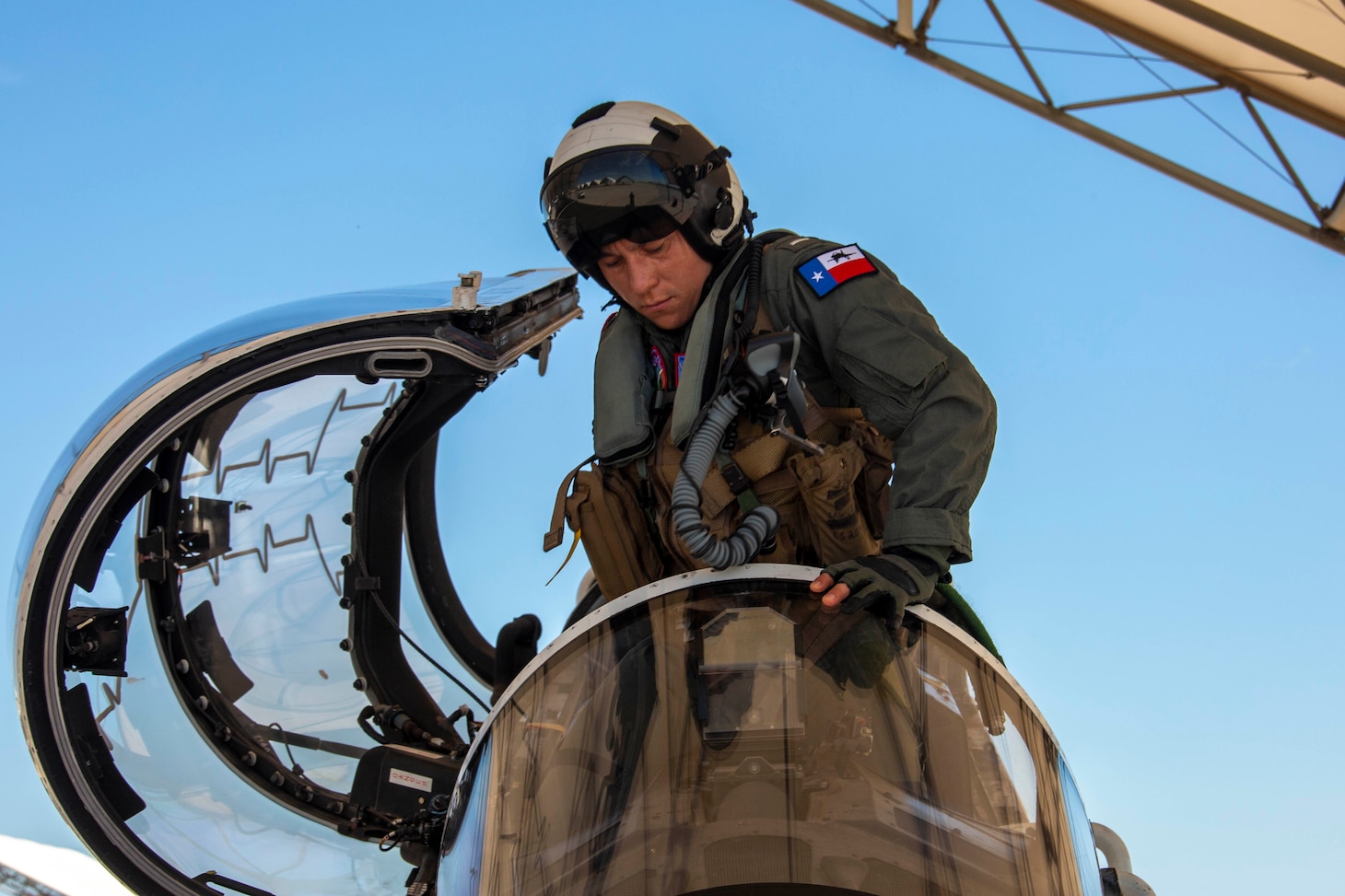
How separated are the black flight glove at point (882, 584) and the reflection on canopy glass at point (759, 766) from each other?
49mm

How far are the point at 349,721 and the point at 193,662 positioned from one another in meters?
0.60

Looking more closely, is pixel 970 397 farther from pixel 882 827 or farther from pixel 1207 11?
pixel 1207 11

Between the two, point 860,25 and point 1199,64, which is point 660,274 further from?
point 1199,64

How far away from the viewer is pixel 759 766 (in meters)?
2.08

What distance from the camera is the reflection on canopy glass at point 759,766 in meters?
1.96

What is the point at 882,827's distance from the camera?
200cm

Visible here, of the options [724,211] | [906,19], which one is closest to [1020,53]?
[906,19]

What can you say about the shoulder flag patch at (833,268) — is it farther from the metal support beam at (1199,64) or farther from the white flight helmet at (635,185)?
the metal support beam at (1199,64)

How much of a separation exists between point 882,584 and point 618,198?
114 centimetres

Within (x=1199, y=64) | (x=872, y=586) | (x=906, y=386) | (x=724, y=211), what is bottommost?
(x=872, y=586)

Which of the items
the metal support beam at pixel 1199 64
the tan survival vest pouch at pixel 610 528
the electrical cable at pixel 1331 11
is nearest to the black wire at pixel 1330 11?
the electrical cable at pixel 1331 11

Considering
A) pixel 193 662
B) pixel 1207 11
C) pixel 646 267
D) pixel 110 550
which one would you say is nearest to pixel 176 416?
pixel 110 550

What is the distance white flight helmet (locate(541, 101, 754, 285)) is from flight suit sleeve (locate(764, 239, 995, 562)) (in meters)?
0.22

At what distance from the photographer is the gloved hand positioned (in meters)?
2.21
